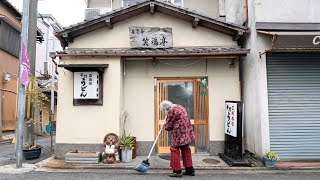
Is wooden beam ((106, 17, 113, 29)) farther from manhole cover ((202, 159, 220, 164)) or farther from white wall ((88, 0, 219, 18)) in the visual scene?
manhole cover ((202, 159, 220, 164))

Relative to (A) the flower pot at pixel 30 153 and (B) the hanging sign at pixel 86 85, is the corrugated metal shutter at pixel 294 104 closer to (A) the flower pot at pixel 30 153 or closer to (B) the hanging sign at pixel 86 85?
(B) the hanging sign at pixel 86 85

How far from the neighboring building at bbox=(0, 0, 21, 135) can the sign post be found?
13.3 meters

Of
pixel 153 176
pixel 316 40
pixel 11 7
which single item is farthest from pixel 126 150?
Answer: pixel 11 7

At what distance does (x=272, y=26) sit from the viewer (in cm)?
859

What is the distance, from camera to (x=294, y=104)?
8.68m

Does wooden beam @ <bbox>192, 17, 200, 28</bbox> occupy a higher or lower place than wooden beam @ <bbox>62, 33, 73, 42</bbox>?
higher

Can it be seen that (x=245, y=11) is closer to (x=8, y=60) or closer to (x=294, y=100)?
(x=294, y=100)

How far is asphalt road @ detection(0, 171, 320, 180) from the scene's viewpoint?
692 centimetres

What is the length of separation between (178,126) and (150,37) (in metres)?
4.05

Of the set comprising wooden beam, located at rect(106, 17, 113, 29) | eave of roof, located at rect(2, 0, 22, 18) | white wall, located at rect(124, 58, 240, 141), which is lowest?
white wall, located at rect(124, 58, 240, 141)

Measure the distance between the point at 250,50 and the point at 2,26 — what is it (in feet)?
48.0

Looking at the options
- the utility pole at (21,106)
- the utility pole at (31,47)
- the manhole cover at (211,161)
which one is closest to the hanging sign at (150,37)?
the utility pole at (21,106)

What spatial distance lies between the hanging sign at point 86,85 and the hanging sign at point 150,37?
1.93m

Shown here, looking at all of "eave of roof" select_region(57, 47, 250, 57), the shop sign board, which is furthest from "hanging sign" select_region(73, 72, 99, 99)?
the shop sign board
